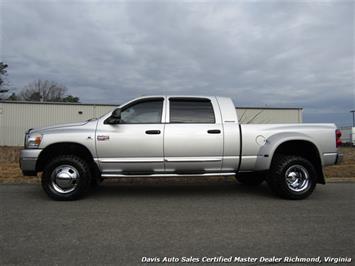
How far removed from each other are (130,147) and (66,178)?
50.8 inches

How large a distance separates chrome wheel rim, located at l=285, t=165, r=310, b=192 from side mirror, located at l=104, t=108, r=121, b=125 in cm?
332

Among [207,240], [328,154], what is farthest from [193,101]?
[207,240]

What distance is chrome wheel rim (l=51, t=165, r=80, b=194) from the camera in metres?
6.31

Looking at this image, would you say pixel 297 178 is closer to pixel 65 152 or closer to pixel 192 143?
pixel 192 143

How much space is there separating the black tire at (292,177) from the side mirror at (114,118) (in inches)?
120

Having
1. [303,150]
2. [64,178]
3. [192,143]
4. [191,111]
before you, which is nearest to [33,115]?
[64,178]

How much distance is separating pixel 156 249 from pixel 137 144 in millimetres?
2772

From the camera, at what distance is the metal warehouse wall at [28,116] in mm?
36062

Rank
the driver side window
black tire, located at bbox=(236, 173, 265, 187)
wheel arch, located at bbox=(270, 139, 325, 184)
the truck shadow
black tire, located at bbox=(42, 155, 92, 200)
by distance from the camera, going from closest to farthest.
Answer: black tire, located at bbox=(42, 155, 92, 200) < the driver side window < wheel arch, located at bbox=(270, 139, 325, 184) < the truck shadow < black tire, located at bbox=(236, 173, 265, 187)

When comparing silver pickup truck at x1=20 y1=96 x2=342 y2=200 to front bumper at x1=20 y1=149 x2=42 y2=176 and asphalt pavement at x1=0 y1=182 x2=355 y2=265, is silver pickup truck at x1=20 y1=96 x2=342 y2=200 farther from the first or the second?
asphalt pavement at x1=0 y1=182 x2=355 y2=265

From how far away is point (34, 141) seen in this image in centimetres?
634

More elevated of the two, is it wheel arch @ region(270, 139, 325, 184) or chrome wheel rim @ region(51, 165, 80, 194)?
wheel arch @ region(270, 139, 325, 184)

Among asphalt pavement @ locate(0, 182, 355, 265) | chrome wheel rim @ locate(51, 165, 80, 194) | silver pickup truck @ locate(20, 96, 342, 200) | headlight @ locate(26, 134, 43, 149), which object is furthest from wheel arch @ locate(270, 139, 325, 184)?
headlight @ locate(26, 134, 43, 149)

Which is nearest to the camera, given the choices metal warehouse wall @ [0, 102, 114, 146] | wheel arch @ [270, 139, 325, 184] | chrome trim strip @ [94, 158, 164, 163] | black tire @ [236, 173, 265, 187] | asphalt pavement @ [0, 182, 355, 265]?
asphalt pavement @ [0, 182, 355, 265]
